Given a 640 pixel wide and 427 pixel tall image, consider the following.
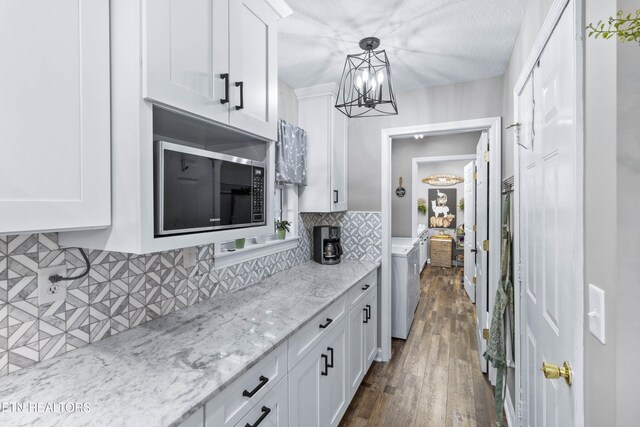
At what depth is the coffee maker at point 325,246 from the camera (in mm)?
2762

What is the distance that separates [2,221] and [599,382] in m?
1.48

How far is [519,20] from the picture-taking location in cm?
176

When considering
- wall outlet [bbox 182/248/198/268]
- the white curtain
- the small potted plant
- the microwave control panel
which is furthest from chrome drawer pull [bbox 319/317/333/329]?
the white curtain

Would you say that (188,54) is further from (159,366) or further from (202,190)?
(159,366)

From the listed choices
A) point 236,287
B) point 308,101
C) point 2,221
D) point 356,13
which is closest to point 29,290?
point 2,221

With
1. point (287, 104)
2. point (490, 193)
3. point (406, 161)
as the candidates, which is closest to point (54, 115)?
point (287, 104)

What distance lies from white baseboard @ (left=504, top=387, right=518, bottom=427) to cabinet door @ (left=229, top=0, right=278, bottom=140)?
7.35 feet

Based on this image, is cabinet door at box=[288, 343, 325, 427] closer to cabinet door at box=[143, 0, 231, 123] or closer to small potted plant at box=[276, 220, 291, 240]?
small potted plant at box=[276, 220, 291, 240]

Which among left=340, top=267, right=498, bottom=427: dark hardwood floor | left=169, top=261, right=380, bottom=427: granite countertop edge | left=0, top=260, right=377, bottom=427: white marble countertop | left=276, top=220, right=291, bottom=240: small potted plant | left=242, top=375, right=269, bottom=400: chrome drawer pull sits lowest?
left=340, top=267, right=498, bottom=427: dark hardwood floor

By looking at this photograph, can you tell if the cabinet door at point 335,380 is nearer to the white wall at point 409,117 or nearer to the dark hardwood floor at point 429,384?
the dark hardwood floor at point 429,384

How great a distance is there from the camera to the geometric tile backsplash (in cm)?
98

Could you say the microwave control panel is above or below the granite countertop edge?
above

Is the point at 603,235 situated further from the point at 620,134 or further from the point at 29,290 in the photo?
the point at 29,290

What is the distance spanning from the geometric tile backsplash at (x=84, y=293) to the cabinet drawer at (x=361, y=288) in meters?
0.84
